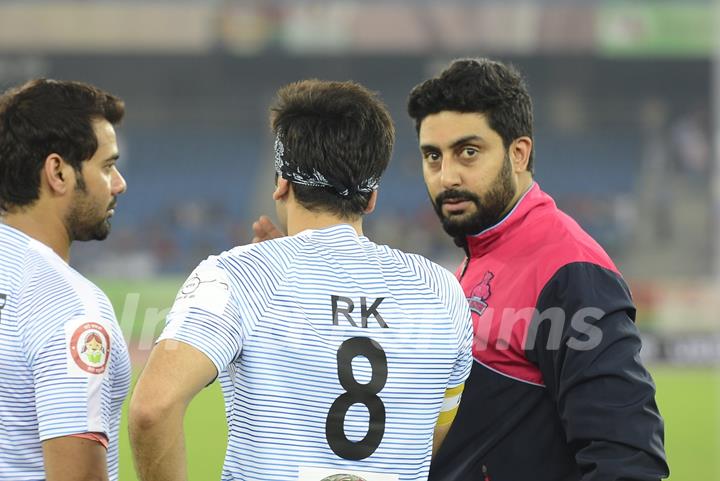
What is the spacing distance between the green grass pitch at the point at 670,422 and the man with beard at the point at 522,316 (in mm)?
1048

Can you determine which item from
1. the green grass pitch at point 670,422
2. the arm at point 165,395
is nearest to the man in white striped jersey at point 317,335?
the arm at point 165,395

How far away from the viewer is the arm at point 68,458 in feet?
7.22

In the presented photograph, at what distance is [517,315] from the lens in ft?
8.77

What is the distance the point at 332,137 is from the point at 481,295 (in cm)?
82

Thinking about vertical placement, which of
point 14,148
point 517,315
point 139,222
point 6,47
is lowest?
point 139,222

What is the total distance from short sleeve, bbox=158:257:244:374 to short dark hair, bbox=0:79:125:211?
0.63 meters

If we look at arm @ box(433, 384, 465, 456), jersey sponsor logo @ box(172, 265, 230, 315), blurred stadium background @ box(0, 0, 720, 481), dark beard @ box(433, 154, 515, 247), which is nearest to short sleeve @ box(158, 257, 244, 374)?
jersey sponsor logo @ box(172, 265, 230, 315)

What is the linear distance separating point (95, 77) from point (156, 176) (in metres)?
3.02

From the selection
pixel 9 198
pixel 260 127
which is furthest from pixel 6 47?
pixel 9 198

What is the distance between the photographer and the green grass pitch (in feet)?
25.8

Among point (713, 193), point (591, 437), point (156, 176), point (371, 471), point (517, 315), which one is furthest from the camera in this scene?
point (156, 176)

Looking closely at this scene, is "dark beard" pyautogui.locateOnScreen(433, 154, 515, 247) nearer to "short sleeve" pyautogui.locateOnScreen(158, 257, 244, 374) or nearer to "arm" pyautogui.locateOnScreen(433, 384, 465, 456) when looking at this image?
"arm" pyautogui.locateOnScreen(433, 384, 465, 456)

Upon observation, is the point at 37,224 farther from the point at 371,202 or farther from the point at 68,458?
the point at 371,202

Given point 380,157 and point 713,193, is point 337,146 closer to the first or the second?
point 380,157
